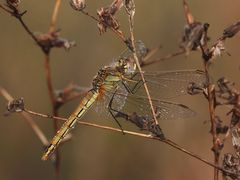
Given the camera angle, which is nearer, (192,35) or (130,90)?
(192,35)

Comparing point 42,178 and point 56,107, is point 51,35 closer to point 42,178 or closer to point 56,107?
point 56,107

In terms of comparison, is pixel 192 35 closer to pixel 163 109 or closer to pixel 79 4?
pixel 79 4

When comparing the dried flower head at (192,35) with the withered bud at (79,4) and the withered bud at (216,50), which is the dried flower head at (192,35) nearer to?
the withered bud at (216,50)

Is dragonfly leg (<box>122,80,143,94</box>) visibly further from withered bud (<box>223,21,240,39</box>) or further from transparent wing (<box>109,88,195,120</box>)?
withered bud (<box>223,21,240,39</box>)

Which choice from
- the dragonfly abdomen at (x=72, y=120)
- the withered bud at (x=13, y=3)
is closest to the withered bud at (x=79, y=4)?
the withered bud at (x=13, y=3)

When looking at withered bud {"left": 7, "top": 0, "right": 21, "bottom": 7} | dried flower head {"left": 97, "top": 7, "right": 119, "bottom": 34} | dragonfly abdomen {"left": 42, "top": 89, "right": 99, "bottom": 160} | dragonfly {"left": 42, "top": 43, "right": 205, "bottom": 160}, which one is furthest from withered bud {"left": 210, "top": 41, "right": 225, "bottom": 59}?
dragonfly abdomen {"left": 42, "top": 89, "right": 99, "bottom": 160}

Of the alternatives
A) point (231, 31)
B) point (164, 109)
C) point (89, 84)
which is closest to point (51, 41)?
point (164, 109)
